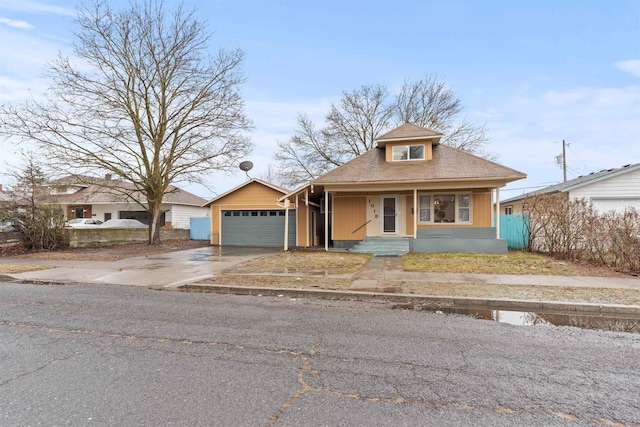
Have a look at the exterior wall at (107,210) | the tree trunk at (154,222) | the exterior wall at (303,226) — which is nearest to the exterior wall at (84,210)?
the exterior wall at (107,210)

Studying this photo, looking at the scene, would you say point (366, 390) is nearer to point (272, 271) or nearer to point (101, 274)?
point (272, 271)

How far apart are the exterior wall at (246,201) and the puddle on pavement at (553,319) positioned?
49.7ft

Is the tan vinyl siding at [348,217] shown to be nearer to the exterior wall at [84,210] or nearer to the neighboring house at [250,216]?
the neighboring house at [250,216]

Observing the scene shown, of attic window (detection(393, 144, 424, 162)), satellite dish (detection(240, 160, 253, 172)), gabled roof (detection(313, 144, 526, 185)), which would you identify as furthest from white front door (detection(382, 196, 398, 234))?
satellite dish (detection(240, 160, 253, 172))

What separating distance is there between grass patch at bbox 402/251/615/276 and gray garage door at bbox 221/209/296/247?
9.38 meters

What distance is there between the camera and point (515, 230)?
16.4 metres

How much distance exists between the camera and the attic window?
17.0 m

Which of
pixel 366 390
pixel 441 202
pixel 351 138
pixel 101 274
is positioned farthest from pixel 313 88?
pixel 366 390

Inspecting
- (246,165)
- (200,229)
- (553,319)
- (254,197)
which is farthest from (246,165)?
(553,319)

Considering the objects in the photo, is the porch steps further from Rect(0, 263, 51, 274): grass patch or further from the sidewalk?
Rect(0, 263, 51, 274): grass patch

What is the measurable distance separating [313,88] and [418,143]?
A: 8319 millimetres

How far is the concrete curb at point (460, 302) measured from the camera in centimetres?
593

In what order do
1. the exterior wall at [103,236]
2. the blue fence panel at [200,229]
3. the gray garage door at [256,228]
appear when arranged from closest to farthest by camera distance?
1. the exterior wall at [103,236]
2. the gray garage door at [256,228]
3. the blue fence panel at [200,229]

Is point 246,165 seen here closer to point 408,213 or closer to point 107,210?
point 408,213
